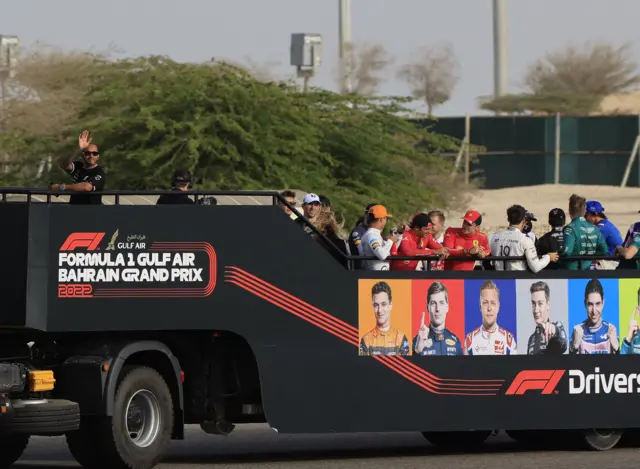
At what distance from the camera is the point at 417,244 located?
1384cm

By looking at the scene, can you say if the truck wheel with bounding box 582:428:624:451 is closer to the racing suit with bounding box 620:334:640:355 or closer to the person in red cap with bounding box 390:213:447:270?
the racing suit with bounding box 620:334:640:355

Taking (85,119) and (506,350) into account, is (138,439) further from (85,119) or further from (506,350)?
(85,119)

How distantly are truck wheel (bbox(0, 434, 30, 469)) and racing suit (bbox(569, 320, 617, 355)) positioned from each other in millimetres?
4503

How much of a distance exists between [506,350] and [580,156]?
38.5m

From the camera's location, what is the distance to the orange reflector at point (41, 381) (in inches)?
474

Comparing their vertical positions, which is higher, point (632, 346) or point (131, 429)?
point (632, 346)

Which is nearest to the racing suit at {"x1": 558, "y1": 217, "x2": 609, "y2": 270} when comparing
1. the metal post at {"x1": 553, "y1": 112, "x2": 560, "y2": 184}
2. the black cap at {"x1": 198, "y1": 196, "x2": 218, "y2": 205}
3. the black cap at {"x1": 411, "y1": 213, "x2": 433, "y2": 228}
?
the black cap at {"x1": 411, "y1": 213, "x2": 433, "y2": 228}

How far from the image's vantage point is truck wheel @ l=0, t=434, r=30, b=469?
13.3 metres

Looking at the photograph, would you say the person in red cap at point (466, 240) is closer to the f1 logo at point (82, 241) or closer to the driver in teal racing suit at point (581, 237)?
the driver in teal racing suit at point (581, 237)

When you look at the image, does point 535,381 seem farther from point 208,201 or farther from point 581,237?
point 208,201

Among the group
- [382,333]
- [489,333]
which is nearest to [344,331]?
[382,333]

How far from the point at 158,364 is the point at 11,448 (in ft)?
4.91

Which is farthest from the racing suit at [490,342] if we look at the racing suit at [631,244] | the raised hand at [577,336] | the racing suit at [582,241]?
the racing suit at [631,244]

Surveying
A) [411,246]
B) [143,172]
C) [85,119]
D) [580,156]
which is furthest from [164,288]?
[580,156]
